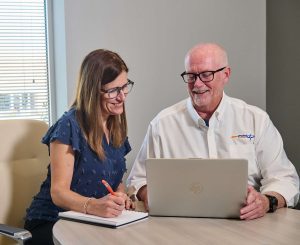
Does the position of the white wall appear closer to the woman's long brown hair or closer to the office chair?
the office chair

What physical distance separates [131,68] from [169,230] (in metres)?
1.43

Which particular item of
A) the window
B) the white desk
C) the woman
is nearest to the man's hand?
the white desk

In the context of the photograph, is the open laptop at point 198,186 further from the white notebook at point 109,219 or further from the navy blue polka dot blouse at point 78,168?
the navy blue polka dot blouse at point 78,168

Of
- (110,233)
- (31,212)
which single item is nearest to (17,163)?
(31,212)

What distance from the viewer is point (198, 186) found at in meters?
1.53

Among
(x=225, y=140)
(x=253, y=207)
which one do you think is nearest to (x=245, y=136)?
(x=225, y=140)

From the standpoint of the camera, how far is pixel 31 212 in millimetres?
1978

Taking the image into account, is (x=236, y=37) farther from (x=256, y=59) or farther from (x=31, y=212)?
(x=31, y=212)

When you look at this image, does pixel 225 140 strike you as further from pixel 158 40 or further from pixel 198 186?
pixel 158 40

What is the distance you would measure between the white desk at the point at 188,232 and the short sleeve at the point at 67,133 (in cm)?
36

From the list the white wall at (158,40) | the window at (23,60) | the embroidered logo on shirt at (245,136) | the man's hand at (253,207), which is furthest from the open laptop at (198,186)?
the window at (23,60)

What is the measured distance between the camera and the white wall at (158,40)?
260 centimetres

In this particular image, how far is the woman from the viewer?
1830 millimetres

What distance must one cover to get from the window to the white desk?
4.28 ft
